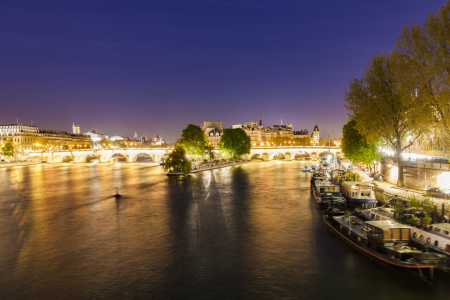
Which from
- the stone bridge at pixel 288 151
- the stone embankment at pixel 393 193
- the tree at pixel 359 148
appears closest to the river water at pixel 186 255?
A: the stone embankment at pixel 393 193

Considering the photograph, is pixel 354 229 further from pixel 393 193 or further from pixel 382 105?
pixel 382 105

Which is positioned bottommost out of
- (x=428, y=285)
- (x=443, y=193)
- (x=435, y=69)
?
(x=428, y=285)

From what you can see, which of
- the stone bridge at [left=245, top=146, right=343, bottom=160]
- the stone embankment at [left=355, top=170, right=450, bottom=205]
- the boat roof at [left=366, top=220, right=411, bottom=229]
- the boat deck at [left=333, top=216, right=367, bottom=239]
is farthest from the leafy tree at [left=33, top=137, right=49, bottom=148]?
the boat roof at [left=366, top=220, right=411, bottom=229]

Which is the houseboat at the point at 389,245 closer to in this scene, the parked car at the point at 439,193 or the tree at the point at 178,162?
the parked car at the point at 439,193

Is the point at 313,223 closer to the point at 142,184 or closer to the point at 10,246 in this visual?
the point at 10,246

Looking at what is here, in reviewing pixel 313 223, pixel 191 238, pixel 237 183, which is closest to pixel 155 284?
pixel 191 238

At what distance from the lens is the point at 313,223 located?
2931cm

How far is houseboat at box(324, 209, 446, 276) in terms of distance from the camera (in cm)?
1753

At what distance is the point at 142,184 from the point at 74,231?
30259 millimetres

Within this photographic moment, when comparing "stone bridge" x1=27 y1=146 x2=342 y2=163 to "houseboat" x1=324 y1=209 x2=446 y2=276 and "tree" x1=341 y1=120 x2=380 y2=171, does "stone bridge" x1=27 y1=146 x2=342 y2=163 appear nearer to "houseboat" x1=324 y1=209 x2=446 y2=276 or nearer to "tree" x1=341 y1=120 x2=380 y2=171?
"tree" x1=341 y1=120 x2=380 y2=171

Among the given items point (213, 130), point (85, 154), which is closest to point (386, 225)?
point (85, 154)

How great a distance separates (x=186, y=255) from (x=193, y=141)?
73752mm

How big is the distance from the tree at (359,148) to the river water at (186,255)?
21253 mm

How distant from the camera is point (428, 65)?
1195 inches
